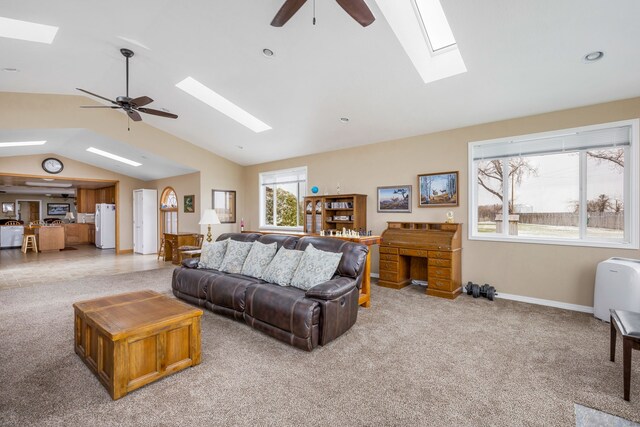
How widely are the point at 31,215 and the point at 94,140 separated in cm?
1129

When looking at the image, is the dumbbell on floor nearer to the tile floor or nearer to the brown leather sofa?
the brown leather sofa

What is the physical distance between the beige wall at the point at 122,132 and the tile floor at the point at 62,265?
133 cm

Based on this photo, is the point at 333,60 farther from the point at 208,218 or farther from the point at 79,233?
the point at 79,233

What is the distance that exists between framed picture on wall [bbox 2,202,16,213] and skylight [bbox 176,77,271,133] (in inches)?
556

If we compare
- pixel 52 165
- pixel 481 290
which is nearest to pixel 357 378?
pixel 481 290

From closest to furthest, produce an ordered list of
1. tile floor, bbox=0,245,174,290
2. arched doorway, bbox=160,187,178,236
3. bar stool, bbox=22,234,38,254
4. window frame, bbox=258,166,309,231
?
1. tile floor, bbox=0,245,174,290
2. window frame, bbox=258,166,309,231
3. arched doorway, bbox=160,187,178,236
4. bar stool, bbox=22,234,38,254

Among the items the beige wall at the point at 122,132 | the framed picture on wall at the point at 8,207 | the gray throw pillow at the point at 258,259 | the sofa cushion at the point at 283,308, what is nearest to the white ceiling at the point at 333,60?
the beige wall at the point at 122,132

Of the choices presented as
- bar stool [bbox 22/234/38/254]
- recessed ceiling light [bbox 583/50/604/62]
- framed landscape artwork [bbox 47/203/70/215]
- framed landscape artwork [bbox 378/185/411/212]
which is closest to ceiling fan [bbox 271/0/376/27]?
recessed ceiling light [bbox 583/50/604/62]

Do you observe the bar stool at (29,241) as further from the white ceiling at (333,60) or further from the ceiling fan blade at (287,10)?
the ceiling fan blade at (287,10)

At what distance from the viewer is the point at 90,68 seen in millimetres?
4469

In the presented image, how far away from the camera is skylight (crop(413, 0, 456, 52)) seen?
3139 millimetres

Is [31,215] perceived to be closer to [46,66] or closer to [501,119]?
[46,66]

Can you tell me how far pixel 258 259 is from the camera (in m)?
3.87

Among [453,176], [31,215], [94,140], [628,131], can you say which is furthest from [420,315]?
[31,215]
